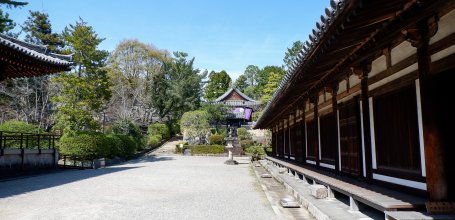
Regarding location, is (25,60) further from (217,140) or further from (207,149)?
(217,140)

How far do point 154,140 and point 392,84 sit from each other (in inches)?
1601

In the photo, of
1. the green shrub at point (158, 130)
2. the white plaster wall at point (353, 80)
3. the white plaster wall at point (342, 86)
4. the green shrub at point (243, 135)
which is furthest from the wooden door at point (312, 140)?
the green shrub at point (158, 130)

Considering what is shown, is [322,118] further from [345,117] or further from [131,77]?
[131,77]

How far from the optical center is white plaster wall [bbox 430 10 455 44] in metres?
4.31

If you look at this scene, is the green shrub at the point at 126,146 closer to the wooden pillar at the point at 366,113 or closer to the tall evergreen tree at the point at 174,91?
the tall evergreen tree at the point at 174,91

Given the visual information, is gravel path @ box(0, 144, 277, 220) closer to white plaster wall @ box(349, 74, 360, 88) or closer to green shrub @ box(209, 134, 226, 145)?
white plaster wall @ box(349, 74, 360, 88)

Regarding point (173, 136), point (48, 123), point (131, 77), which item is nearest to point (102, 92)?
point (48, 123)

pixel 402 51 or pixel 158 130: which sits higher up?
pixel 158 130

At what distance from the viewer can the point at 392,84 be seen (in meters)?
5.87

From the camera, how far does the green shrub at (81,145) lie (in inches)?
930

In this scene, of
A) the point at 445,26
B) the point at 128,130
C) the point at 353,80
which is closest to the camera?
the point at 445,26

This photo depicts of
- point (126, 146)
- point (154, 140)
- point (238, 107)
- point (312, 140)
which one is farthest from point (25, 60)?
point (238, 107)

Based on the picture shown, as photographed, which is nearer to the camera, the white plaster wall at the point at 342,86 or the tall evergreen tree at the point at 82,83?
the white plaster wall at the point at 342,86

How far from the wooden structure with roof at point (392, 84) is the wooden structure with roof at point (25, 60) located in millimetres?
9367
